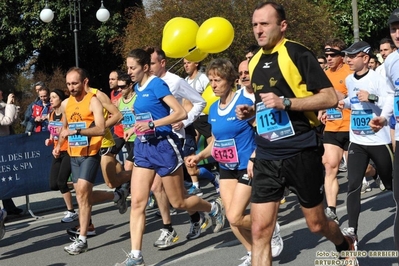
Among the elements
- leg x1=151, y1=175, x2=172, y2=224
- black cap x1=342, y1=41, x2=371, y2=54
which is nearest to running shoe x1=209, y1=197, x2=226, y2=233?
leg x1=151, y1=175, x2=172, y2=224

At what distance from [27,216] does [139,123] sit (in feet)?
15.2

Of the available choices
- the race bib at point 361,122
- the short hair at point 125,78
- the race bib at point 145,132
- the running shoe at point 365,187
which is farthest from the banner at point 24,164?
the race bib at point 361,122

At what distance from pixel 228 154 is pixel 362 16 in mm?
33222

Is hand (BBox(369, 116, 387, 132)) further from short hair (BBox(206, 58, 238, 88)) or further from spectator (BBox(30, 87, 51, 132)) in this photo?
spectator (BBox(30, 87, 51, 132))

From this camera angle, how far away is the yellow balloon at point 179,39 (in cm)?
1091

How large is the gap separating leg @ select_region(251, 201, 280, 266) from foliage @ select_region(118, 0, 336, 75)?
22279mm

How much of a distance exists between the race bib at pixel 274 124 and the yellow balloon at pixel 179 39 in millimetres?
5776

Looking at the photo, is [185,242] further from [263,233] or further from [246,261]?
[263,233]

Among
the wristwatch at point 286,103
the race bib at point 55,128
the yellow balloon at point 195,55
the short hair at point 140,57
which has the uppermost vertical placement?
the short hair at point 140,57

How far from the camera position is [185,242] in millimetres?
8055

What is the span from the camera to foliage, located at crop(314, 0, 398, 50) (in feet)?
123

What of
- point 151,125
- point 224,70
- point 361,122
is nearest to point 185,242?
point 151,125

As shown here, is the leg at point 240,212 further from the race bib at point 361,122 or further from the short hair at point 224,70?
the race bib at point 361,122

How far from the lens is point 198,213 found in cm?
830
